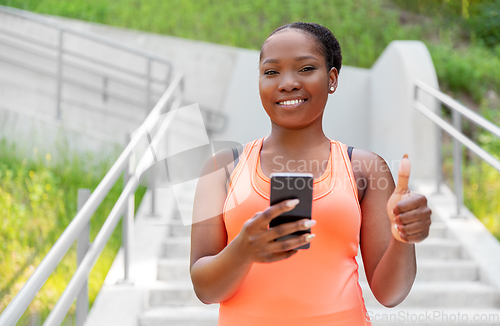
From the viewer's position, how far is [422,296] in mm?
2699

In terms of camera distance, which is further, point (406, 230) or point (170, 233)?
point (170, 233)

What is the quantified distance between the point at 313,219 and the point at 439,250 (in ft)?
8.35

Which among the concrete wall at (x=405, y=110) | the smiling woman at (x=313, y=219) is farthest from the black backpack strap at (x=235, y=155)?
the concrete wall at (x=405, y=110)

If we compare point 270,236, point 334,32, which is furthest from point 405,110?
point 270,236

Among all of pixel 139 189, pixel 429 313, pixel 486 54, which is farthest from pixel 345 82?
pixel 429 313

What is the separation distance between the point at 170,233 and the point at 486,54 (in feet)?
19.9

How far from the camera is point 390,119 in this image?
4.97 meters

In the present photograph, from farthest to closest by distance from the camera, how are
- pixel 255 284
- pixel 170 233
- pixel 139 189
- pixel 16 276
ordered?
pixel 139 189 → pixel 170 233 → pixel 16 276 → pixel 255 284

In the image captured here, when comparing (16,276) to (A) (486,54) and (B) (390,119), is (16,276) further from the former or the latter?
(A) (486,54)

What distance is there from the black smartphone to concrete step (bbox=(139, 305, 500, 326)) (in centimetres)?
180

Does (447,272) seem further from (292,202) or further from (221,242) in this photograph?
(292,202)

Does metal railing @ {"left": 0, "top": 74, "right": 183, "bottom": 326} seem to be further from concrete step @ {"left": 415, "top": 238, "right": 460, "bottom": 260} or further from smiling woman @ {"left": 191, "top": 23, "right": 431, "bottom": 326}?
concrete step @ {"left": 415, "top": 238, "right": 460, "bottom": 260}

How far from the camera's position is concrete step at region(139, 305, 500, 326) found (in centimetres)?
248

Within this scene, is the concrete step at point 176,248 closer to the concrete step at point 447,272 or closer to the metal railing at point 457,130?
the concrete step at point 447,272
